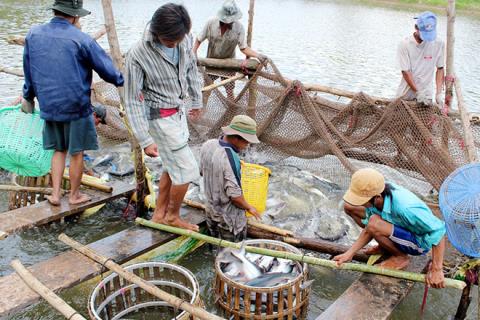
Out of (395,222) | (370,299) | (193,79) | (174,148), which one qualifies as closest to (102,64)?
(193,79)

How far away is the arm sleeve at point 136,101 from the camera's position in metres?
3.57

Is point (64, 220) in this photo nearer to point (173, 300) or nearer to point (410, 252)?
point (173, 300)

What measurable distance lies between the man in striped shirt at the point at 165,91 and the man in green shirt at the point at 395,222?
1.44m

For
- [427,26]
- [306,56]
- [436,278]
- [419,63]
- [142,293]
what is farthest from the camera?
[306,56]

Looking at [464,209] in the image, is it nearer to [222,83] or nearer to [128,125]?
[128,125]

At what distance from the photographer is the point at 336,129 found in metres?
5.60

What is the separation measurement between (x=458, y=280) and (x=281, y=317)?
132cm

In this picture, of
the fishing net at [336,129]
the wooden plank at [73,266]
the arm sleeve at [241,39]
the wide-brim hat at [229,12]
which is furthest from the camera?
the arm sleeve at [241,39]

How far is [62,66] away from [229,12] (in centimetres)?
319

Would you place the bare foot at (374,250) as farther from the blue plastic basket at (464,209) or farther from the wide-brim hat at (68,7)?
the wide-brim hat at (68,7)

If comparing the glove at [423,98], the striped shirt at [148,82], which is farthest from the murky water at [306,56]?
the glove at [423,98]

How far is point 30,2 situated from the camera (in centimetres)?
2214

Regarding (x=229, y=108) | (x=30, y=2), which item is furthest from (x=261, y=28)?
(x=229, y=108)

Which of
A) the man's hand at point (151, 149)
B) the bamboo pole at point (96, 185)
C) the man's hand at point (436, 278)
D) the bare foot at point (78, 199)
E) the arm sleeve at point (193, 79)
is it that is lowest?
the bamboo pole at point (96, 185)
